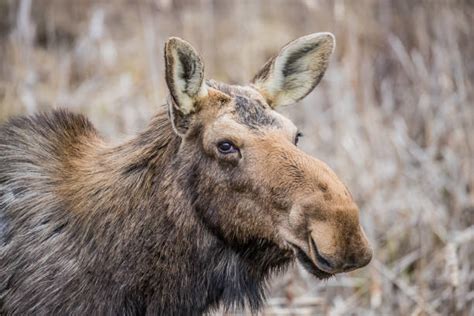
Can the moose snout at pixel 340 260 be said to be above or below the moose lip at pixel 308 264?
above

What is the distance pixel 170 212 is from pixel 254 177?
0.42m

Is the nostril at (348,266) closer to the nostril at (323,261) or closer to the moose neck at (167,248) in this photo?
the nostril at (323,261)

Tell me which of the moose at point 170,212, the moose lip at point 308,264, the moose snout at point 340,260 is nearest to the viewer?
the moose snout at point 340,260

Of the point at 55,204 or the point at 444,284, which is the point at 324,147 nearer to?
the point at 444,284

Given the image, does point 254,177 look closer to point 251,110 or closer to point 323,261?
point 251,110

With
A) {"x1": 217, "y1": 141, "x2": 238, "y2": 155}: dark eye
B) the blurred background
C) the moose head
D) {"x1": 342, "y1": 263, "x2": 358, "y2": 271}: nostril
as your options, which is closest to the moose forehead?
the moose head

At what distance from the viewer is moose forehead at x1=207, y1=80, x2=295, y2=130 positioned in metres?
3.47

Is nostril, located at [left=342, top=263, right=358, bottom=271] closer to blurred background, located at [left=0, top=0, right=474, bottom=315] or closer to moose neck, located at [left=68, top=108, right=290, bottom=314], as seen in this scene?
moose neck, located at [left=68, top=108, right=290, bottom=314]

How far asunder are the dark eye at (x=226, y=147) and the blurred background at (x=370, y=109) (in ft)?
3.70

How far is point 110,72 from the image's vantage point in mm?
9352

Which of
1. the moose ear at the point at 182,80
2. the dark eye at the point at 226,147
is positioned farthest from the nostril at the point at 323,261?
the moose ear at the point at 182,80

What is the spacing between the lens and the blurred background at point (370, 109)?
226 inches

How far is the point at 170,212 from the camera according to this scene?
11.5 feet

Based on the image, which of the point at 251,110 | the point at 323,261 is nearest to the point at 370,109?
the point at 251,110
